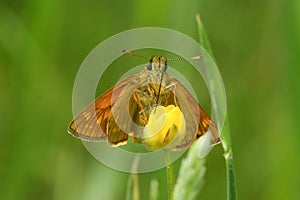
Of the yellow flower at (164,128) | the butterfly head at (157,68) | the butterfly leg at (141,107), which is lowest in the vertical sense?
the yellow flower at (164,128)

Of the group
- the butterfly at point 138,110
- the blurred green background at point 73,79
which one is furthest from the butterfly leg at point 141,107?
the blurred green background at point 73,79

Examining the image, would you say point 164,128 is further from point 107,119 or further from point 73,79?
point 73,79

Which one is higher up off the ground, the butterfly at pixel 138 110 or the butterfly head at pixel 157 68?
the butterfly head at pixel 157 68

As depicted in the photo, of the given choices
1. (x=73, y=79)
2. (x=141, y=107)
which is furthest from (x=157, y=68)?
(x=73, y=79)

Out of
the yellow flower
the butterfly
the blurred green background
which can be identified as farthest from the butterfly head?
the blurred green background

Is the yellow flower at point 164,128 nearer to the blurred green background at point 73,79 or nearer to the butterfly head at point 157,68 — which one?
→ the butterfly head at point 157,68

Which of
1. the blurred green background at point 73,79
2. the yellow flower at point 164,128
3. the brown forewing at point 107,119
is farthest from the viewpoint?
the blurred green background at point 73,79

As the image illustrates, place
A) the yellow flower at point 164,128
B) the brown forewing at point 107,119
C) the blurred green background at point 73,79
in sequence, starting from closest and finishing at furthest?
the yellow flower at point 164,128
the brown forewing at point 107,119
the blurred green background at point 73,79
